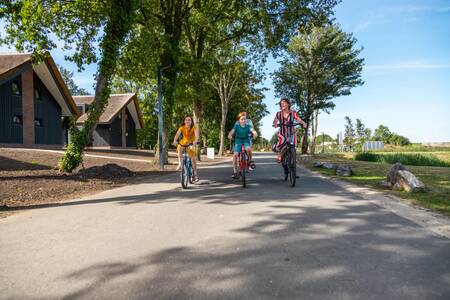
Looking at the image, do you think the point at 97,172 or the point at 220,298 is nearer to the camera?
the point at 220,298

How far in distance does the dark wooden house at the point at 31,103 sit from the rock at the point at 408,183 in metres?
24.8

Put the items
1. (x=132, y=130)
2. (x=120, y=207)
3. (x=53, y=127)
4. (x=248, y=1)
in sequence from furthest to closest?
(x=132, y=130)
(x=53, y=127)
(x=248, y=1)
(x=120, y=207)

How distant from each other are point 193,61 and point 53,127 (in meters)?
18.0

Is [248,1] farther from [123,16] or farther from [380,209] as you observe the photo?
[380,209]

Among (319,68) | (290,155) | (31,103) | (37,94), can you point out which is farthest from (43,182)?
(319,68)

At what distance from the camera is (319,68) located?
31.8m

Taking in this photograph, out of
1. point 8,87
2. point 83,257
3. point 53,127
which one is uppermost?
point 8,87

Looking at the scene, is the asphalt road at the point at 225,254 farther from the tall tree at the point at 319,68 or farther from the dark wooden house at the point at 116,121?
the dark wooden house at the point at 116,121

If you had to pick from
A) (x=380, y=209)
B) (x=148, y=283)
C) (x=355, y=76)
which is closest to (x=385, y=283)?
(x=148, y=283)

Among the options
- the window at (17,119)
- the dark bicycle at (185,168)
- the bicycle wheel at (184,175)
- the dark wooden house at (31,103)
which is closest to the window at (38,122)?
the dark wooden house at (31,103)

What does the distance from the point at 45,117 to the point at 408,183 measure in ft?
99.8

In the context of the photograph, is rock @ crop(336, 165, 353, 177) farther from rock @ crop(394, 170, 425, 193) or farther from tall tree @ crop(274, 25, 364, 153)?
tall tree @ crop(274, 25, 364, 153)

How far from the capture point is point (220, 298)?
2.62 meters

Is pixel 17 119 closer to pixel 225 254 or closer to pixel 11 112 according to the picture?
pixel 11 112
